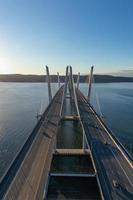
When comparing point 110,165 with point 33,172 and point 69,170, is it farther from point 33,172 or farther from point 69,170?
point 33,172

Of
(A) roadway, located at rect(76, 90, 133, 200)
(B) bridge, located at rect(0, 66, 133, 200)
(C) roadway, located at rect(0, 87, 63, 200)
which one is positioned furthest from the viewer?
(A) roadway, located at rect(76, 90, 133, 200)

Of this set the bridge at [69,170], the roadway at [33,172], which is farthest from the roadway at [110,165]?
the roadway at [33,172]

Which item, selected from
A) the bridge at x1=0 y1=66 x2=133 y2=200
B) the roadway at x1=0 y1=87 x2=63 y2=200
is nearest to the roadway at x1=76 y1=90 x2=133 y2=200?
the bridge at x1=0 y1=66 x2=133 y2=200

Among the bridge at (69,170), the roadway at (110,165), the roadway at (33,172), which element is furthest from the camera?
the roadway at (110,165)

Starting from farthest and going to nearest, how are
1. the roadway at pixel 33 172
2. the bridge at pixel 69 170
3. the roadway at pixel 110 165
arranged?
the roadway at pixel 110 165, the bridge at pixel 69 170, the roadway at pixel 33 172

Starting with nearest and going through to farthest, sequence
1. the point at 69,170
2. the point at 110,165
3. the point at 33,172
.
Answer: the point at 33,172 → the point at 110,165 → the point at 69,170

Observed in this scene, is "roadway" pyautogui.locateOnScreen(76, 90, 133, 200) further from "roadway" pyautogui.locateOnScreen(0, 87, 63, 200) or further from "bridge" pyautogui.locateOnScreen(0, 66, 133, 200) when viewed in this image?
"roadway" pyautogui.locateOnScreen(0, 87, 63, 200)

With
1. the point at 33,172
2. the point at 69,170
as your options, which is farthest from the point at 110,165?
the point at 33,172

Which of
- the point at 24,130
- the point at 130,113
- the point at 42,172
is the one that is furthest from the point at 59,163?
the point at 130,113

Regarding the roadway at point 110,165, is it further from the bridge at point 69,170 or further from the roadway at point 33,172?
the roadway at point 33,172
